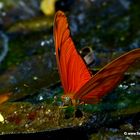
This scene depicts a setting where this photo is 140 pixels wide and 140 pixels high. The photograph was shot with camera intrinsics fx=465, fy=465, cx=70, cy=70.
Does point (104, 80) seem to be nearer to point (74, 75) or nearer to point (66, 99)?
point (74, 75)

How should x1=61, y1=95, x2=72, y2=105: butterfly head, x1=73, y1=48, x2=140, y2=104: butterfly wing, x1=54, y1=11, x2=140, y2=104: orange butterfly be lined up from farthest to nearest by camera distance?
x1=61, y1=95, x2=72, y2=105: butterfly head
x1=54, y1=11, x2=140, y2=104: orange butterfly
x1=73, y1=48, x2=140, y2=104: butterfly wing

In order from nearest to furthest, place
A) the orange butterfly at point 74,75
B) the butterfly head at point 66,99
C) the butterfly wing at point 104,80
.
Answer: the butterfly wing at point 104,80 → the orange butterfly at point 74,75 → the butterfly head at point 66,99

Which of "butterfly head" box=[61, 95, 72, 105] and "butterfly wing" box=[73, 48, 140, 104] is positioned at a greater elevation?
"butterfly wing" box=[73, 48, 140, 104]

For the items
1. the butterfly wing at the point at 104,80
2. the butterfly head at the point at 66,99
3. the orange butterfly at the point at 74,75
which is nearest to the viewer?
the butterfly wing at the point at 104,80

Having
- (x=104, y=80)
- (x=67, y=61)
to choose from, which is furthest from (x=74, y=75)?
(x=104, y=80)

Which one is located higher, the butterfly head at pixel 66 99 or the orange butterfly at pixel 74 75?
the orange butterfly at pixel 74 75

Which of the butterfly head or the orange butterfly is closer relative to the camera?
the orange butterfly

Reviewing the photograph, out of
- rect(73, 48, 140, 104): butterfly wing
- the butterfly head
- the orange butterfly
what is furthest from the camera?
the butterfly head

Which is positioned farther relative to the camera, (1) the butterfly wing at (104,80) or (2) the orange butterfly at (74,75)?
(2) the orange butterfly at (74,75)
